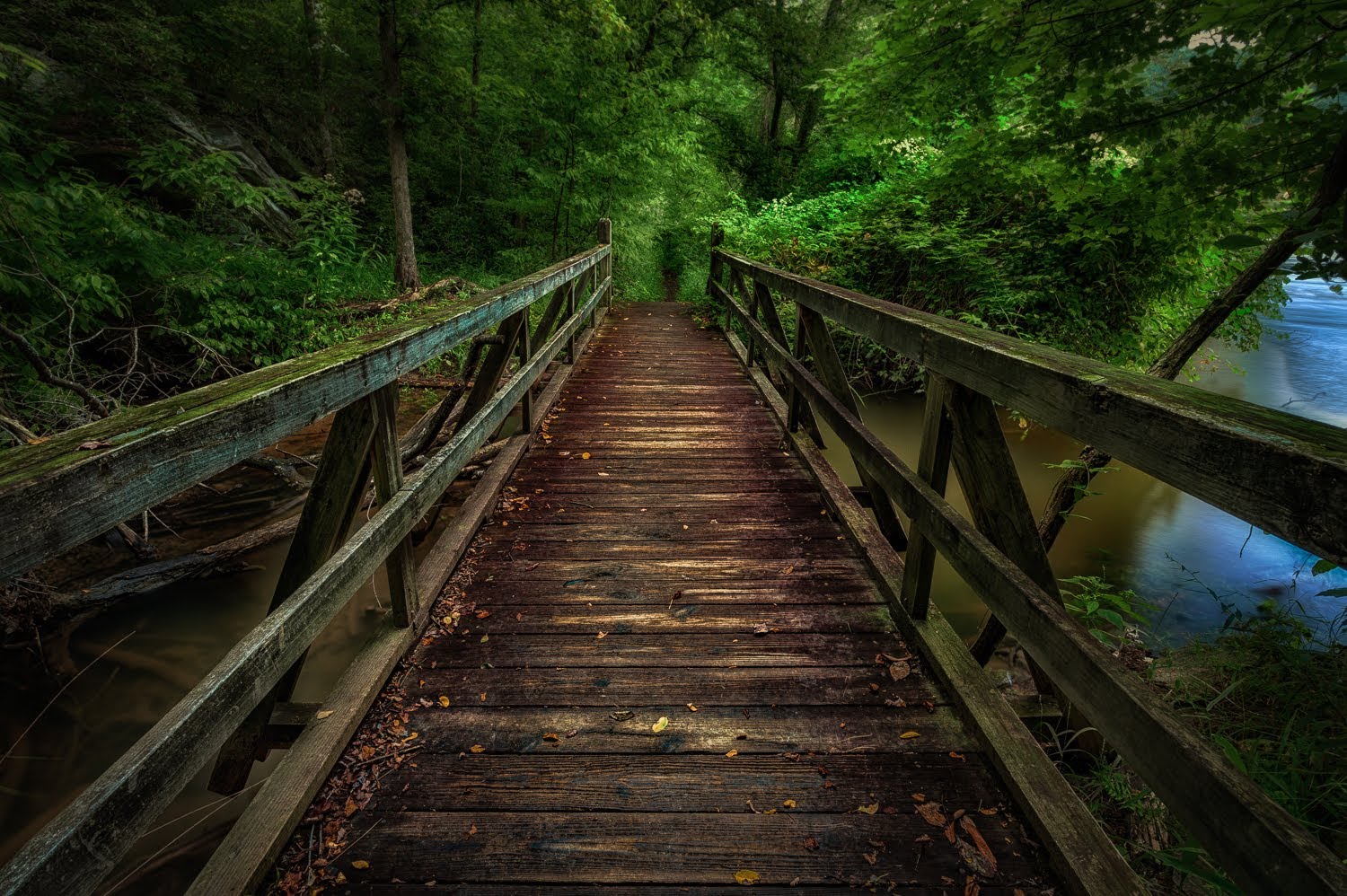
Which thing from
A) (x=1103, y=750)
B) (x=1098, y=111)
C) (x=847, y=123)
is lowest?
(x=1103, y=750)

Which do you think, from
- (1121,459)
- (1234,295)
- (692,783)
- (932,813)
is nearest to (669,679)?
(692,783)

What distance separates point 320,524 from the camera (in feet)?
5.84

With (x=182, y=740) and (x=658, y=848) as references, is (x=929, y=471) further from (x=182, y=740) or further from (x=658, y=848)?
(x=182, y=740)

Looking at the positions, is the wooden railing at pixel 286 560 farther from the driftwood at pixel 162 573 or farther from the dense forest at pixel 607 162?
the dense forest at pixel 607 162

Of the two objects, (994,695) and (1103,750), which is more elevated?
(994,695)

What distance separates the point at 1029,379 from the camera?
1499mm

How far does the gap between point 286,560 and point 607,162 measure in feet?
38.2

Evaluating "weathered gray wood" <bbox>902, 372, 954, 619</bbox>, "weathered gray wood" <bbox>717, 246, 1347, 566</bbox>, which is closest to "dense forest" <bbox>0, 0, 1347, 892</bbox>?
"weathered gray wood" <bbox>902, 372, 954, 619</bbox>

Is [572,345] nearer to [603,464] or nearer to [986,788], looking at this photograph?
[603,464]

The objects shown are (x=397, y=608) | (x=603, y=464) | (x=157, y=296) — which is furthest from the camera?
(x=157, y=296)

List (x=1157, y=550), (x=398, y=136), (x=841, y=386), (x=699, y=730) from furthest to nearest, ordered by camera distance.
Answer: (x=398, y=136) < (x=1157, y=550) < (x=841, y=386) < (x=699, y=730)

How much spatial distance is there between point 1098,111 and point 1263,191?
0.96m

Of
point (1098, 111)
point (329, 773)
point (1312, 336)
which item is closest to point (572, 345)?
point (1098, 111)

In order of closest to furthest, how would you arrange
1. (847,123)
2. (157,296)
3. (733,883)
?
(733,883) → (847,123) → (157,296)
